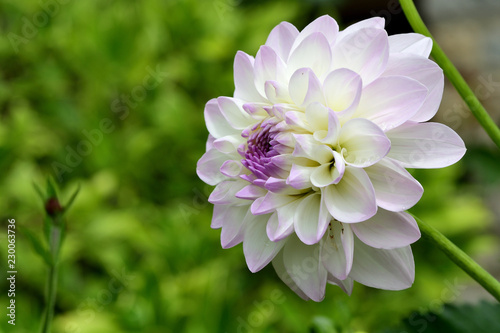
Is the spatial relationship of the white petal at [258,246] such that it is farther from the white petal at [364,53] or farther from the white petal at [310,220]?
the white petal at [364,53]

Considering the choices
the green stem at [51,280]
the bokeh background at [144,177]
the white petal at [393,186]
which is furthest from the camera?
the bokeh background at [144,177]

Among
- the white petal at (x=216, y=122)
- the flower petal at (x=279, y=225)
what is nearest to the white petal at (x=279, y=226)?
the flower petal at (x=279, y=225)

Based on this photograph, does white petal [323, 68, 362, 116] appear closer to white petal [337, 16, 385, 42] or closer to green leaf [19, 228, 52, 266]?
white petal [337, 16, 385, 42]

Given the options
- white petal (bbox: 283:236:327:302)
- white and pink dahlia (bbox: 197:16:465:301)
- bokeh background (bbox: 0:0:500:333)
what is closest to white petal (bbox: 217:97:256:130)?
white and pink dahlia (bbox: 197:16:465:301)

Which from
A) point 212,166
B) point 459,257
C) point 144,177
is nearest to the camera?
point 459,257

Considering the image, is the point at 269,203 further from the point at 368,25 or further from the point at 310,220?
the point at 368,25

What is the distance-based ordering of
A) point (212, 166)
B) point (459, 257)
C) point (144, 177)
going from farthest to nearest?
point (144, 177), point (212, 166), point (459, 257)

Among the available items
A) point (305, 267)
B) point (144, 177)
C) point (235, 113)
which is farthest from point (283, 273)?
point (144, 177)
